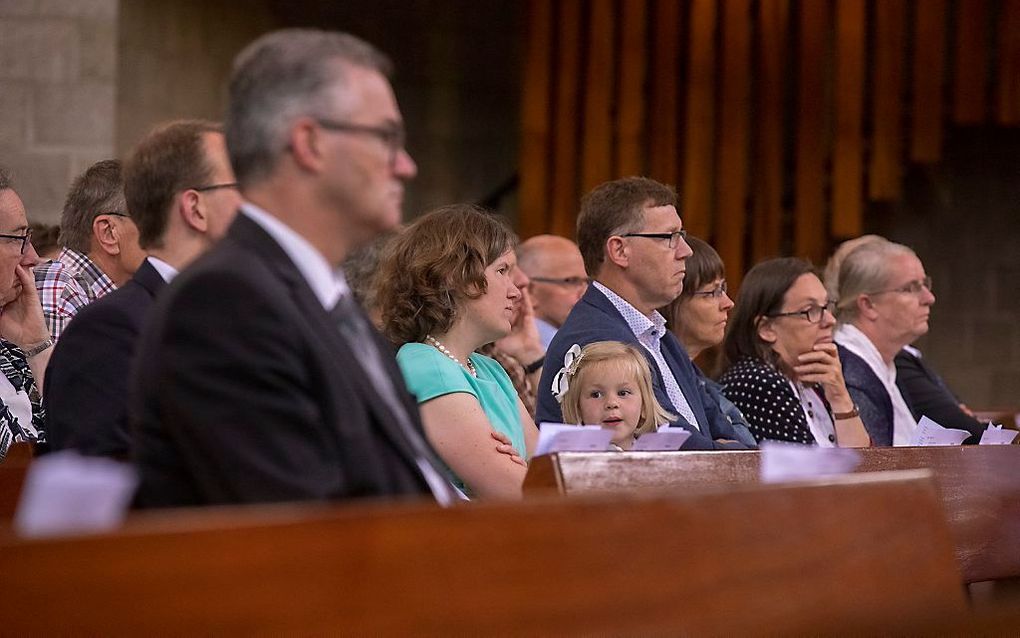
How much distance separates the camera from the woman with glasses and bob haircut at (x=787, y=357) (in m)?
4.54

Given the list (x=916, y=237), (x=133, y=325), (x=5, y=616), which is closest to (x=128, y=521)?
(x=5, y=616)

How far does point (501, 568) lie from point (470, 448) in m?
1.67

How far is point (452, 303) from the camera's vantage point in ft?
11.4

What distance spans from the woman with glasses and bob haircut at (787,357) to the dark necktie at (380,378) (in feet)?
8.61

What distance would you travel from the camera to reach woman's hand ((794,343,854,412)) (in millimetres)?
4625

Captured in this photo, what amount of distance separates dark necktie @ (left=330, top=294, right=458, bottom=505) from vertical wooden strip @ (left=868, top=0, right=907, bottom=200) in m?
5.55

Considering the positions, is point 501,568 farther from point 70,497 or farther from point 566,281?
point 566,281

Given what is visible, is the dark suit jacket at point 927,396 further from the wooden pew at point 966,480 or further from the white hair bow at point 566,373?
the white hair bow at point 566,373

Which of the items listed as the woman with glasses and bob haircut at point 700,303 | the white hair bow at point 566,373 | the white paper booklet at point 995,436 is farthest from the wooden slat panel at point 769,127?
the white hair bow at point 566,373

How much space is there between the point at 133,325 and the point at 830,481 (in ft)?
4.40

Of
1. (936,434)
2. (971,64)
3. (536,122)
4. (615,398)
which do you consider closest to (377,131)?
(615,398)

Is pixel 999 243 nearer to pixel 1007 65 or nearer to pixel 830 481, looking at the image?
pixel 1007 65

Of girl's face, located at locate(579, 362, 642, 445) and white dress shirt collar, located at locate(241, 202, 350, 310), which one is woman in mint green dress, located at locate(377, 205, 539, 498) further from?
white dress shirt collar, located at locate(241, 202, 350, 310)

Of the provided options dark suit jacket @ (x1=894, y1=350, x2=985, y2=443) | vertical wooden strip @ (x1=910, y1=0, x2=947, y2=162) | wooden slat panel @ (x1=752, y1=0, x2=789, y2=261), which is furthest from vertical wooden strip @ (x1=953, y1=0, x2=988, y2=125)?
dark suit jacket @ (x1=894, y1=350, x2=985, y2=443)
